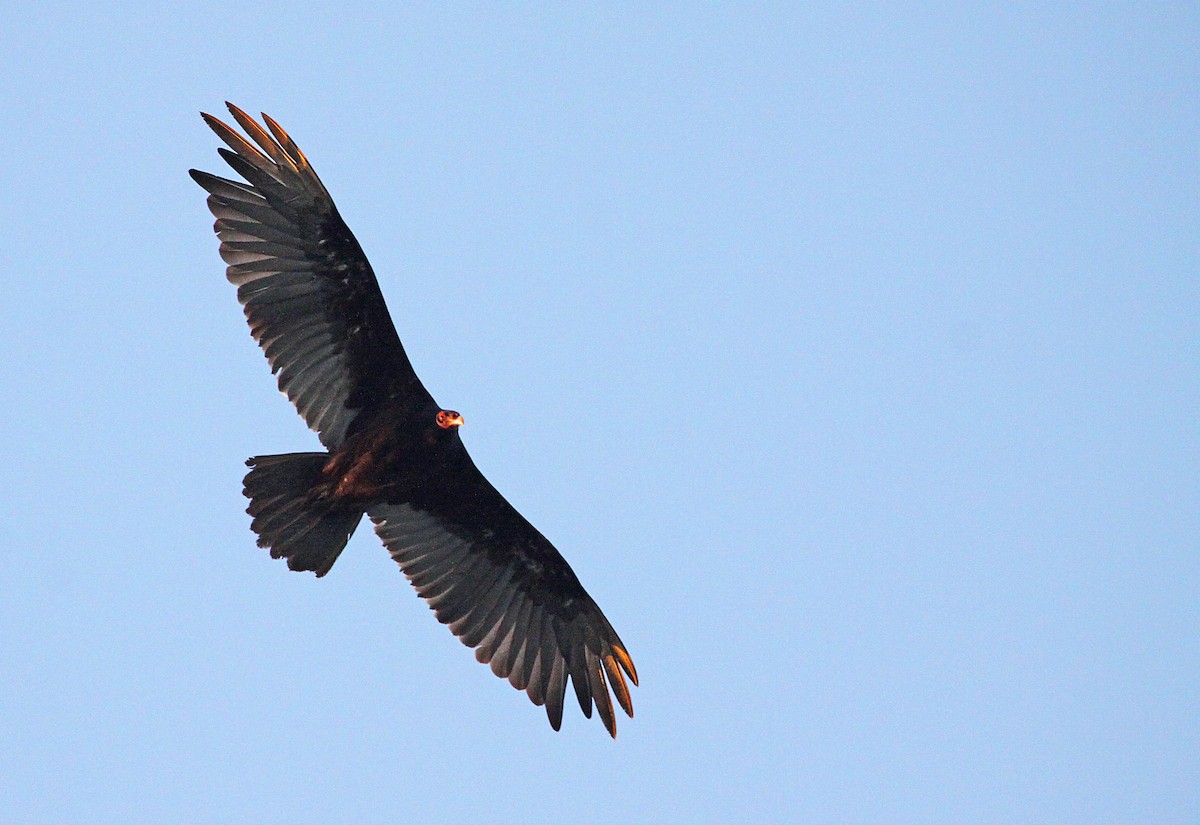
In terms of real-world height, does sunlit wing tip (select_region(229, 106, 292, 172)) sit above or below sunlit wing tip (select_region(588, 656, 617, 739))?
above

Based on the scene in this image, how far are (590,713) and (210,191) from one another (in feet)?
18.4

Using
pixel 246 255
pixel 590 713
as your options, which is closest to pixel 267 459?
pixel 246 255

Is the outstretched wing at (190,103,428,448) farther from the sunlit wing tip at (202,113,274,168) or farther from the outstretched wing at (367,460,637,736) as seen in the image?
the outstretched wing at (367,460,637,736)

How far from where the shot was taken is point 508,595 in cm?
1284

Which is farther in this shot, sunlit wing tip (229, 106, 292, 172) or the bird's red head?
the bird's red head

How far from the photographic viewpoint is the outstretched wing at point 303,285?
11289 millimetres

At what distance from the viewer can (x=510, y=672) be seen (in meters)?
12.6

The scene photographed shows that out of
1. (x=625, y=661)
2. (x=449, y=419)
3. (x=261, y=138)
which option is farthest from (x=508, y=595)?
(x=261, y=138)

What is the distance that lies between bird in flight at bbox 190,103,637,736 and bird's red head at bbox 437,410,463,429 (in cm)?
1

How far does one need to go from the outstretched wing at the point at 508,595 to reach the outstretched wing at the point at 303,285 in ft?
4.24

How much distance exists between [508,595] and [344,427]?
7.53 ft

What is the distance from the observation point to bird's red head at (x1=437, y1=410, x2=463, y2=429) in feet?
37.3

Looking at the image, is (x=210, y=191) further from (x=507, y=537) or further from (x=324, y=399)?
(x=507, y=537)

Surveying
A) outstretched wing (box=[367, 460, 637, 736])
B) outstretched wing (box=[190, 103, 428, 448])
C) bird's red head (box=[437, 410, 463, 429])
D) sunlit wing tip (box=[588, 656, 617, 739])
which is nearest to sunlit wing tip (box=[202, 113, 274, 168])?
outstretched wing (box=[190, 103, 428, 448])
